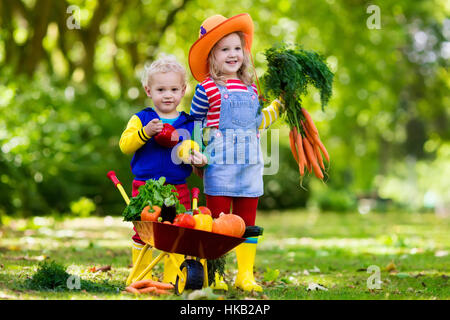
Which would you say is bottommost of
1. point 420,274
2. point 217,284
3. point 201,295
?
point 420,274

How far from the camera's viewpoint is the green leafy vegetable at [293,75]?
4.41 metres

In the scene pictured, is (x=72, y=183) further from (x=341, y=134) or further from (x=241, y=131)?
(x=341, y=134)

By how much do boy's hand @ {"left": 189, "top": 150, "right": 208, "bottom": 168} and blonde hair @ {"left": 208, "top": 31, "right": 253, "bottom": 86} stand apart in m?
0.53

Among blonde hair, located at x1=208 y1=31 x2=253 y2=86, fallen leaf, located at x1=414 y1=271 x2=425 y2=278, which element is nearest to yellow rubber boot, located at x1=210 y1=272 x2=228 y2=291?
blonde hair, located at x1=208 y1=31 x2=253 y2=86

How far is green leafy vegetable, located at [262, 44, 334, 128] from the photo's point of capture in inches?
173

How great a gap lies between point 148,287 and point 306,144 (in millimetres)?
1559

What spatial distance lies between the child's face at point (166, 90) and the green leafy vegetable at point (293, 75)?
0.61 meters

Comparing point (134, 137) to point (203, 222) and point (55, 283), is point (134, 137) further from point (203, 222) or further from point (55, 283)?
point (55, 283)

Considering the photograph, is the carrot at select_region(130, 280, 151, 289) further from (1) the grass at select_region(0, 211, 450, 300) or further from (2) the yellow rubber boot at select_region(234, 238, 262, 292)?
(2) the yellow rubber boot at select_region(234, 238, 262, 292)

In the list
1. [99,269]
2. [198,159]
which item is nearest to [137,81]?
[99,269]

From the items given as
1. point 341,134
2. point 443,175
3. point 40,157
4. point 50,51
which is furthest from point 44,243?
point 443,175

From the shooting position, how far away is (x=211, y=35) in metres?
4.42

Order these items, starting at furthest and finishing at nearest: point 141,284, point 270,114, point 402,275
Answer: point 402,275, point 270,114, point 141,284
